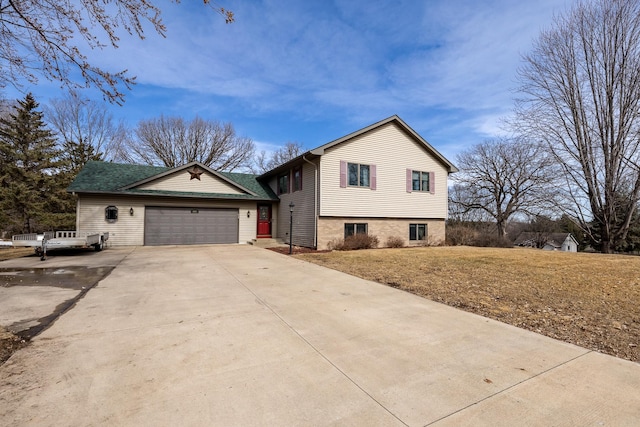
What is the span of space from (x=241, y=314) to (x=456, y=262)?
314 inches

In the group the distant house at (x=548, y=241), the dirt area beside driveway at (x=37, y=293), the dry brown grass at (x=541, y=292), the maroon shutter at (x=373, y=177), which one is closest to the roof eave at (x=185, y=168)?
the dirt area beside driveway at (x=37, y=293)

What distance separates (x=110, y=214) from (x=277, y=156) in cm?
2566

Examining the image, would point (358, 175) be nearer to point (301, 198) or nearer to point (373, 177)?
point (373, 177)

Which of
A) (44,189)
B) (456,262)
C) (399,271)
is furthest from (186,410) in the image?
(44,189)

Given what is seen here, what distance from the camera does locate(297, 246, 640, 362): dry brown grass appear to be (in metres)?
4.03

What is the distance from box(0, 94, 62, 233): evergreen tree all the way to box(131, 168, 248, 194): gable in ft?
43.8

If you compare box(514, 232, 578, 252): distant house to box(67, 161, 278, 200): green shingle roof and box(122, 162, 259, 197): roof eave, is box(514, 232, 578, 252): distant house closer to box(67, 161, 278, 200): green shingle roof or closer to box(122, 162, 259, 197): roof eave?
box(67, 161, 278, 200): green shingle roof

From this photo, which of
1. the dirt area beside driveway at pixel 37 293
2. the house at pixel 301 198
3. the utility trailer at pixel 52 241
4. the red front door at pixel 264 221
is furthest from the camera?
the red front door at pixel 264 221

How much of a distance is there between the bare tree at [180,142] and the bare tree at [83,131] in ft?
5.46

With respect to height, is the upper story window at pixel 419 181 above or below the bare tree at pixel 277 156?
below

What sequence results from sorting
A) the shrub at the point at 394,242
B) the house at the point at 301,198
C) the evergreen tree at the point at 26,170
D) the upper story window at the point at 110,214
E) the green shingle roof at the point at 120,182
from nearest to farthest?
the house at the point at 301,198 → the green shingle roof at the point at 120,182 → the upper story window at the point at 110,214 → the shrub at the point at 394,242 → the evergreen tree at the point at 26,170

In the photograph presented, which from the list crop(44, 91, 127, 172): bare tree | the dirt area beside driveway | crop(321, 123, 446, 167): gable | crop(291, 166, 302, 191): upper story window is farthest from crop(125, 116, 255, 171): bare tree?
the dirt area beside driveway

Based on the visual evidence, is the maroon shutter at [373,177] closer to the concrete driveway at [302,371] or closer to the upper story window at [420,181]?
the upper story window at [420,181]

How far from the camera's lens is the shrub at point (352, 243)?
14422 millimetres
